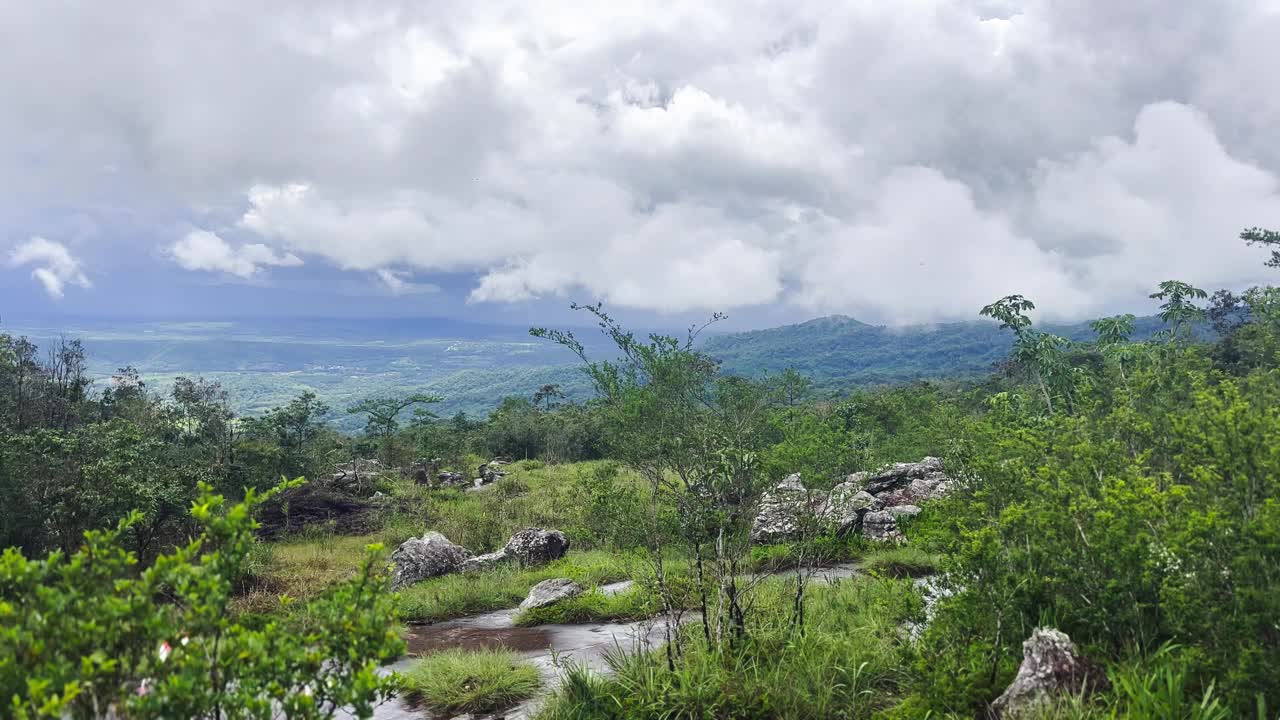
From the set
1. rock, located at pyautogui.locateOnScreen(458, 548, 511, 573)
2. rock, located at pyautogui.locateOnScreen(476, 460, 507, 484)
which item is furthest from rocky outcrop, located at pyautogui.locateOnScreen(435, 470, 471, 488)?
rock, located at pyautogui.locateOnScreen(458, 548, 511, 573)

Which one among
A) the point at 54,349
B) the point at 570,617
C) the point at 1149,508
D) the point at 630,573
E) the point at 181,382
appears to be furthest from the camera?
the point at 181,382

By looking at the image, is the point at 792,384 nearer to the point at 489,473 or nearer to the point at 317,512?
the point at 317,512

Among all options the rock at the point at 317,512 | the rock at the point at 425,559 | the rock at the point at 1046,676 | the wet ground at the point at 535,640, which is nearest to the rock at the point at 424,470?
the rock at the point at 317,512

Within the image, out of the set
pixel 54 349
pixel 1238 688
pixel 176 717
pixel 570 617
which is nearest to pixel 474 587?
pixel 570 617

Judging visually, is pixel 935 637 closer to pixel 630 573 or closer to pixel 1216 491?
pixel 1216 491

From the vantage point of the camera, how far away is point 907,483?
73.4ft

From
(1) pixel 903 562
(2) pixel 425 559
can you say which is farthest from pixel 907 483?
(2) pixel 425 559

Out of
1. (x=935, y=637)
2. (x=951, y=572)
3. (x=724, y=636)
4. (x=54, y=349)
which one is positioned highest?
(x=54, y=349)

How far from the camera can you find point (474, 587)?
1404 cm

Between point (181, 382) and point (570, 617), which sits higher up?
point (181, 382)

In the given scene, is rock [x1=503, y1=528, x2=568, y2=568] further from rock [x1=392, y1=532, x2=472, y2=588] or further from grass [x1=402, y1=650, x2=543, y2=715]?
grass [x1=402, y1=650, x2=543, y2=715]

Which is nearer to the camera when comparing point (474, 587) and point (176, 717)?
point (176, 717)

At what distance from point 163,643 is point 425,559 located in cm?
1392

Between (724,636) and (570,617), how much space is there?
4.60 metres
